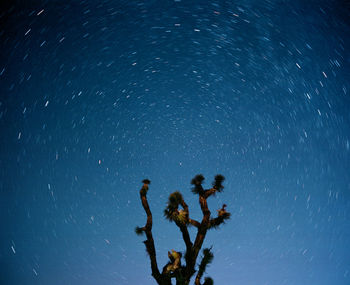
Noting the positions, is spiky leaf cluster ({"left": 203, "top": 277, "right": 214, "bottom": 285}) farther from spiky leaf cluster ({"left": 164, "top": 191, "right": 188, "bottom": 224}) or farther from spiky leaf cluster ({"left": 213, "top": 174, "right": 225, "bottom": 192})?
spiky leaf cluster ({"left": 213, "top": 174, "right": 225, "bottom": 192})

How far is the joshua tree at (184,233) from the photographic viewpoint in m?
6.32

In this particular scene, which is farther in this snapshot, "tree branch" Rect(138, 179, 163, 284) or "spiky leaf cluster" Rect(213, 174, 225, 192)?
"spiky leaf cluster" Rect(213, 174, 225, 192)

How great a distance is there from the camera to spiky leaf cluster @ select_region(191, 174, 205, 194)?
7.71m

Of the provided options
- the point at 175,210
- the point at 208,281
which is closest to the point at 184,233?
the point at 175,210

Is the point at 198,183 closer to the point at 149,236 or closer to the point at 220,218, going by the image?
the point at 220,218

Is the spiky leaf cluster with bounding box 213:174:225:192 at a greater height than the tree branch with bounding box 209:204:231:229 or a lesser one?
greater

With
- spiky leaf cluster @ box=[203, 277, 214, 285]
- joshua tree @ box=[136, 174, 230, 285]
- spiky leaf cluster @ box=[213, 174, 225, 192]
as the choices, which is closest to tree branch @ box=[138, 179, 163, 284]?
A: joshua tree @ box=[136, 174, 230, 285]

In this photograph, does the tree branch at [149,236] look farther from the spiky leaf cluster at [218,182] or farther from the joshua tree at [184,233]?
the spiky leaf cluster at [218,182]

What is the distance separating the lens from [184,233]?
22.7 ft

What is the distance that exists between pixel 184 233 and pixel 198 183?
178 cm

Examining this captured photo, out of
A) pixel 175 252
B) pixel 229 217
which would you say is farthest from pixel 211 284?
pixel 229 217

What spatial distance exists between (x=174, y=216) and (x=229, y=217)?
6.38ft

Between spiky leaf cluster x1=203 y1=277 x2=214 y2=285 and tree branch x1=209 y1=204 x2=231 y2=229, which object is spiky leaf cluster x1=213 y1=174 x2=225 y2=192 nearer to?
tree branch x1=209 y1=204 x2=231 y2=229

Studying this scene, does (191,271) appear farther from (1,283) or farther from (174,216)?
(1,283)
